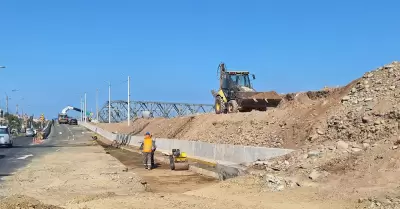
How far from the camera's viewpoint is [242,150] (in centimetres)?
2081

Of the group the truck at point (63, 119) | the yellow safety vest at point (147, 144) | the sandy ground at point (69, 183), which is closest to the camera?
the sandy ground at point (69, 183)

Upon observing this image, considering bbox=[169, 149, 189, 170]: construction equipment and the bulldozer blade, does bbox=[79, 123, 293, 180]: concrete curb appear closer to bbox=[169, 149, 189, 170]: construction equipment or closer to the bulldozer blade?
bbox=[169, 149, 189, 170]: construction equipment

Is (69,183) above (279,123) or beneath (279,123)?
beneath

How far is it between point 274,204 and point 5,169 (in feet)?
49.8

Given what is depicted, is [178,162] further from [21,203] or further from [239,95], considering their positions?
[239,95]

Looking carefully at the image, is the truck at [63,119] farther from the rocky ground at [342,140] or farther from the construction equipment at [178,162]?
the construction equipment at [178,162]

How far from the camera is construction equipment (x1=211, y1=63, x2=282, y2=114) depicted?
33.2m

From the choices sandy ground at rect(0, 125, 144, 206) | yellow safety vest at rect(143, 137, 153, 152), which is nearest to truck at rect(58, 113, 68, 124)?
sandy ground at rect(0, 125, 144, 206)

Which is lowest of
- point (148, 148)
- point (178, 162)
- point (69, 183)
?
point (69, 183)

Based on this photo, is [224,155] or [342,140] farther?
[224,155]

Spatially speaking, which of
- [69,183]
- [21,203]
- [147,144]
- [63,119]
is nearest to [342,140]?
[69,183]

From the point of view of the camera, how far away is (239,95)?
33.6 m

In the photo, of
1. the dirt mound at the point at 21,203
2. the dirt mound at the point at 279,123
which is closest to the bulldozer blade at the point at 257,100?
the dirt mound at the point at 279,123

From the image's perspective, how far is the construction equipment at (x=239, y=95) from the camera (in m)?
33.2
